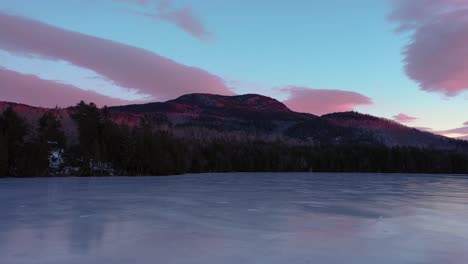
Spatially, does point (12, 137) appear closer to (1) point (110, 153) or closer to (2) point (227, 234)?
(1) point (110, 153)

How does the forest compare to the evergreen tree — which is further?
the forest

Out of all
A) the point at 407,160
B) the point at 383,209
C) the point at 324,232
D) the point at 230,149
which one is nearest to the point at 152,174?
the point at 230,149

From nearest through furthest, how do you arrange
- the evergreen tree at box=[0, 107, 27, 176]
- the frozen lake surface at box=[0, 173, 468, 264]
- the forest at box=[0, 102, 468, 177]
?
the frozen lake surface at box=[0, 173, 468, 264], the evergreen tree at box=[0, 107, 27, 176], the forest at box=[0, 102, 468, 177]

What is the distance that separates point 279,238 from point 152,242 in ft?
10.6

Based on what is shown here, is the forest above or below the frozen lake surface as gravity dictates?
above

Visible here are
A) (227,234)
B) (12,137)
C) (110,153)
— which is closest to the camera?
(227,234)

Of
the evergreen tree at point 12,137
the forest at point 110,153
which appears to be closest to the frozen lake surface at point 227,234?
the evergreen tree at point 12,137

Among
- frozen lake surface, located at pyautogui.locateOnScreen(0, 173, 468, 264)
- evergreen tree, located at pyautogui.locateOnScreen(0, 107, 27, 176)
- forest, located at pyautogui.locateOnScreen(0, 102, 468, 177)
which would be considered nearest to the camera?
frozen lake surface, located at pyautogui.locateOnScreen(0, 173, 468, 264)

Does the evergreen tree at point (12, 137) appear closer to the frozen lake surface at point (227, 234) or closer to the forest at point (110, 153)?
the forest at point (110, 153)

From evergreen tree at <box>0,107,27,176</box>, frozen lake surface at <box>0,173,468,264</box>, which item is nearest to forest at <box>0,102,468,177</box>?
evergreen tree at <box>0,107,27,176</box>

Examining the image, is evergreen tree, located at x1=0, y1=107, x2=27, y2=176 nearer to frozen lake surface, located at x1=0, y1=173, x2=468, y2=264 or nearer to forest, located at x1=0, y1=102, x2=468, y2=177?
forest, located at x1=0, y1=102, x2=468, y2=177

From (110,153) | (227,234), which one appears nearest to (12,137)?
(110,153)

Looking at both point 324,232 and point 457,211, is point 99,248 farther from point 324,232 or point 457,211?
point 457,211

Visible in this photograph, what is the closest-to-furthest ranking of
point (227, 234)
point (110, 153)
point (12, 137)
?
point (227, 234), point (12, 137), point (110, 153)
